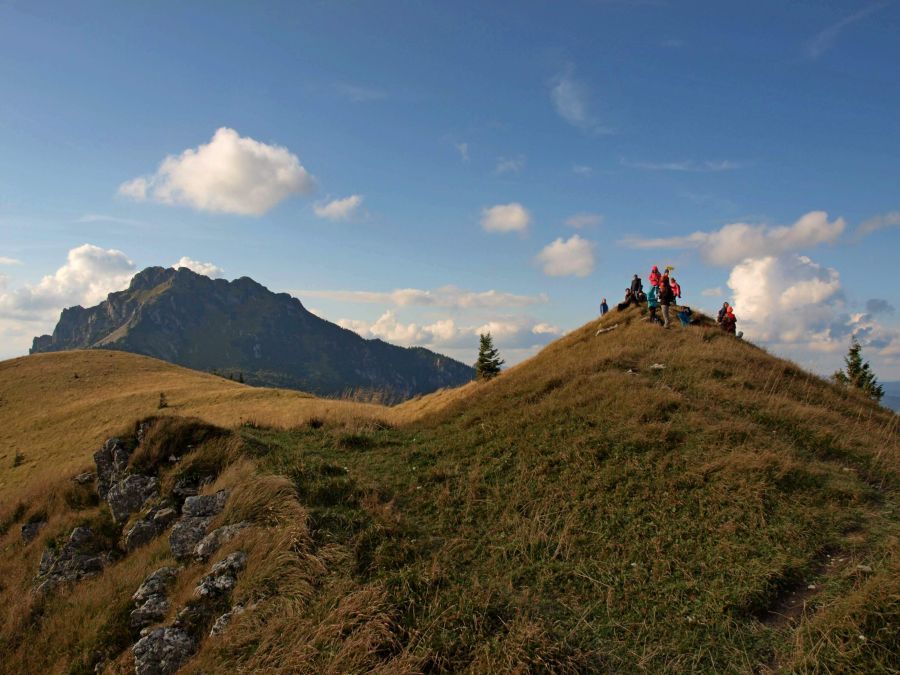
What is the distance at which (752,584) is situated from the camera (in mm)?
8078

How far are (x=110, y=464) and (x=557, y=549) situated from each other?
528 inches

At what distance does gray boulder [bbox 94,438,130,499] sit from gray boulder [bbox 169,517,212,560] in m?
4.81

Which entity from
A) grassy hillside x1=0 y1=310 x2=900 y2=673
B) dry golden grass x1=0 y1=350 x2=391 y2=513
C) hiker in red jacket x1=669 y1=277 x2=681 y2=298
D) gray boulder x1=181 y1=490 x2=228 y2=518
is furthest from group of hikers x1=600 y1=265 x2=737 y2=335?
gray boulder x1=181 y1=490 x2=228 y2=518

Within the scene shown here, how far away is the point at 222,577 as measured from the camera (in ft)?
28.8

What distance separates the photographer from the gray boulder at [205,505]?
1124 centimetres

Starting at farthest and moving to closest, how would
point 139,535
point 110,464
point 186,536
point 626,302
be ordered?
1. point 626,302
2. point 110,464
3. point 139,535
4. point 186,536

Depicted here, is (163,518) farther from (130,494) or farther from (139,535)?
(130,494)

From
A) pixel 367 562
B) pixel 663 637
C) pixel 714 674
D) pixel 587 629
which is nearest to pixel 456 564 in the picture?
pixel 367 562

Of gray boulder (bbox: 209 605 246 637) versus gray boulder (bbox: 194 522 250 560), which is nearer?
gray boulder (bbox: 209 605 246 637)

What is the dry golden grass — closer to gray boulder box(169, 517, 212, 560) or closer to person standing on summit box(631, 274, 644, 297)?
gray boulder box(169, 517, 212, 560)

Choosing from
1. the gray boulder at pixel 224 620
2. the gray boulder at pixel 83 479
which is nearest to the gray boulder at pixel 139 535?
the gray boulder at pixel 224 620

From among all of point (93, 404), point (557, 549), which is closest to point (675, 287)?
point (557, 549)

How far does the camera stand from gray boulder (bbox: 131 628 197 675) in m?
7.71

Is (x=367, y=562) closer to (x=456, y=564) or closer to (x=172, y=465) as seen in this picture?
(x=456, y=564)
